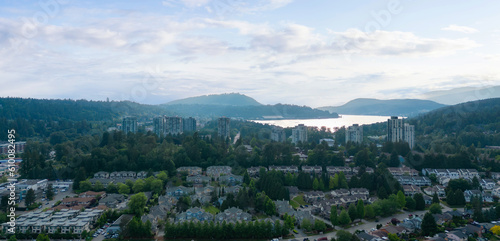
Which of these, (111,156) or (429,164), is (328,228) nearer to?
(429,164)

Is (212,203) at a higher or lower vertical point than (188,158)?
lower

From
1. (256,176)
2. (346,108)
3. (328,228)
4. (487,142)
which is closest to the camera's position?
(328,228)

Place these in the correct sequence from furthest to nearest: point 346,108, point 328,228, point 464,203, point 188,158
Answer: point 346,108 < point 188,158 < point 464,203 < point 328,228

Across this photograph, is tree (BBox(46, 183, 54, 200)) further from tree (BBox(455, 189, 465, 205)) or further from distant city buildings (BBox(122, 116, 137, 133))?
distant city buildings (BBox(122, 116, 137, 133))

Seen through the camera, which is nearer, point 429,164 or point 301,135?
point 429,164

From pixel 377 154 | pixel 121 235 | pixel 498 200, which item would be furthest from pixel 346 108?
pixel 121 235

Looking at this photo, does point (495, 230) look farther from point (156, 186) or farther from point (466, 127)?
point (466, 127)

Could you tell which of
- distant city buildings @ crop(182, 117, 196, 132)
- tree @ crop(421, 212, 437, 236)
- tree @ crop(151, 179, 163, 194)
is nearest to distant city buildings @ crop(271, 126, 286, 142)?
distant city buildings @ crop(182, 117, 196, 132)
